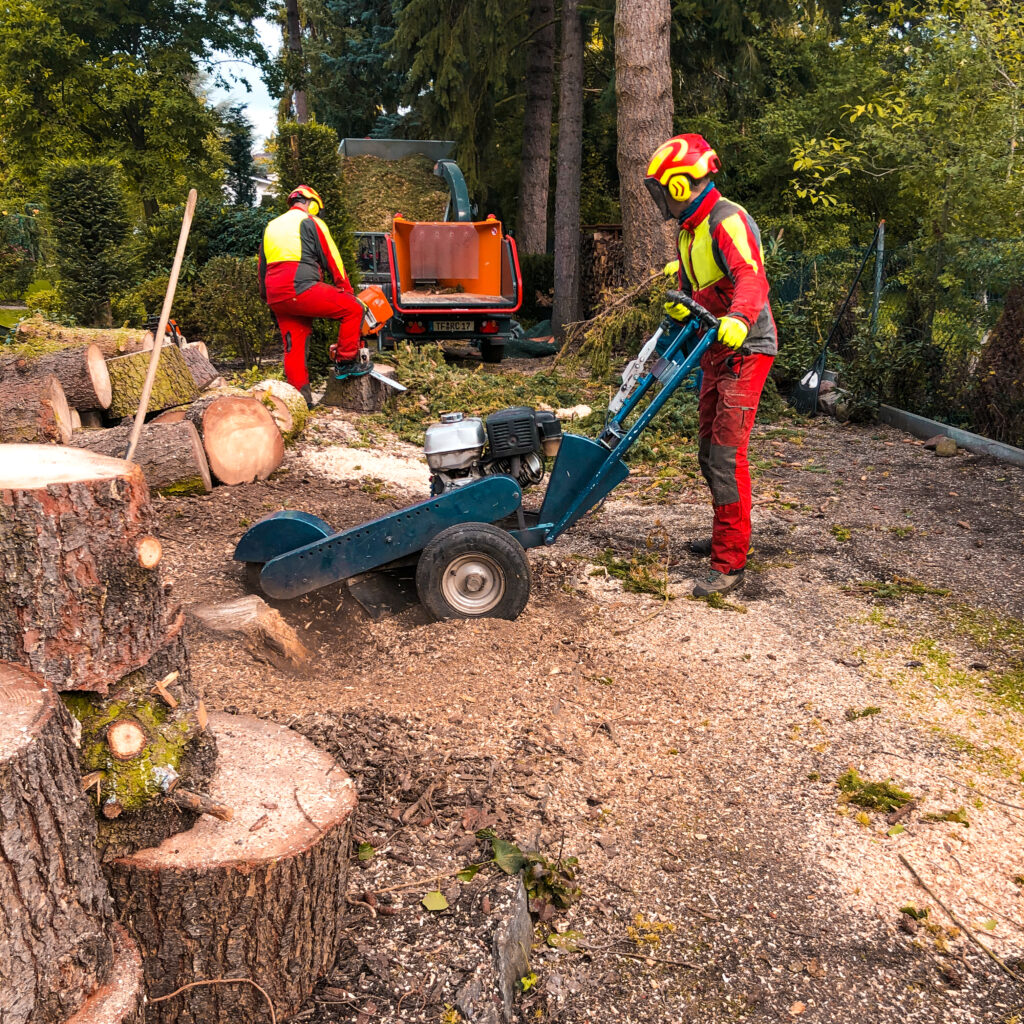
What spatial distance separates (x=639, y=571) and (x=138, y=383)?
4.50 meters

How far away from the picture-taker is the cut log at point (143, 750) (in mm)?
2115

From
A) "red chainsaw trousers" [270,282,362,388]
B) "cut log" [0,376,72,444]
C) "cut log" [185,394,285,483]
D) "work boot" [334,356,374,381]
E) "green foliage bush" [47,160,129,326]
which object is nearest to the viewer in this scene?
"cut log" [0,376,72,444]

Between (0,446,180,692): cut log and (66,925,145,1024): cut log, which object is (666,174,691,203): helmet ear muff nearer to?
(0,446,180,692): cut log

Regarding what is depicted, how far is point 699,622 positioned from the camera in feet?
15.1

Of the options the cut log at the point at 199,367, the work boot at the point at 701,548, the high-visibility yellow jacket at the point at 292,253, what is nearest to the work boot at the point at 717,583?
the work boot at the point at 701,548

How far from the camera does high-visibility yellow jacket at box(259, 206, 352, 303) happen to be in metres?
8.00

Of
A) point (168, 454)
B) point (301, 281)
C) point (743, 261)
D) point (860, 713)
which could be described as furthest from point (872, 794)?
point (301, 281)

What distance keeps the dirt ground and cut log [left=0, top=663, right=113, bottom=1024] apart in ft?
1.93

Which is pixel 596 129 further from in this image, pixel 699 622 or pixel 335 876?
pixel 335 876

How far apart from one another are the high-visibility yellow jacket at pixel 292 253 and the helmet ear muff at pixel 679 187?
4189 mm

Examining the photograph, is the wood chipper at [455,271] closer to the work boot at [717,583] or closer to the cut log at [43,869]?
the work boot at [717,583]

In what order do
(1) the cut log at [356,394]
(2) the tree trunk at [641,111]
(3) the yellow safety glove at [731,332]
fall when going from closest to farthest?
(3) the yellow safety glove at [731,332] → (1) the cut log at [356,394] → (2) the tree trunk at [641,111]

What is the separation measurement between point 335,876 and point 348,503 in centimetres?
432

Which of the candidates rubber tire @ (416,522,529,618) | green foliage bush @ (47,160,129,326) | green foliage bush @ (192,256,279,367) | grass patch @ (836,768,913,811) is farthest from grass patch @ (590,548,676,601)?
green foliage bush @ (47,160,129,326)
